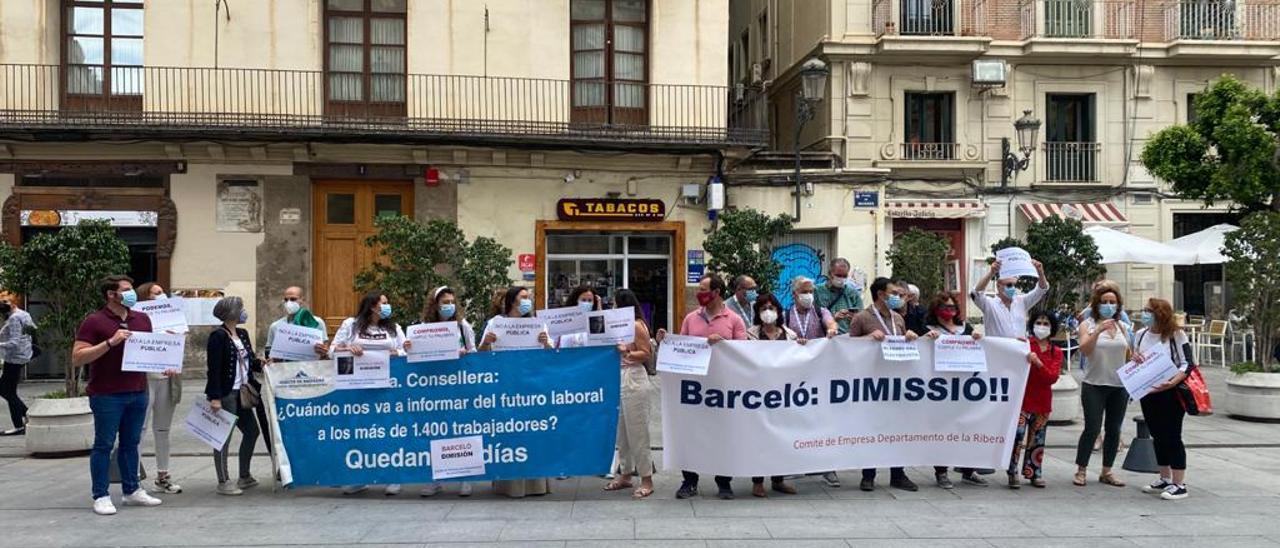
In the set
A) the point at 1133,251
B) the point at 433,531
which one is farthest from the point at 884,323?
the point at 1133,251

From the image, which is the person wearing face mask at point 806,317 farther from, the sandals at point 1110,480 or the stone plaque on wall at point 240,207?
the stone plaque on wall at point 240,207

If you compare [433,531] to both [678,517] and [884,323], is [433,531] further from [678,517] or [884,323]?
[884,323]

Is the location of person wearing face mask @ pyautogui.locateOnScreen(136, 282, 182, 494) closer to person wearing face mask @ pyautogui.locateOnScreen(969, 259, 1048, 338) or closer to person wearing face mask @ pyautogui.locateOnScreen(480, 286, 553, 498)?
person wearing face mask @ pyautogui.locateOnScreen(480, 286, 553, 498)

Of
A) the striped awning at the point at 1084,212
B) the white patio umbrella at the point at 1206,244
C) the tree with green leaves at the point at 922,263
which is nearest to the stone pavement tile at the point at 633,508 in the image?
the tree with green leaves at the point at 922,263

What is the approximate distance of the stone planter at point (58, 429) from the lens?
35.1ft

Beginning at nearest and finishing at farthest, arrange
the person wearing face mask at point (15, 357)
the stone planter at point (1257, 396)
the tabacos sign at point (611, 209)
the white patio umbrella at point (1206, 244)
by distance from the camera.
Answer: the person wearing face mask at point (15, 357)
the stone planter at point (1257, 396)
the tabacos sign at point (611, 209)
the white patio umbrella at point (1206, 244)

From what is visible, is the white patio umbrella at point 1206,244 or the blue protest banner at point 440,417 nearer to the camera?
the blue protest banner at point 440,417

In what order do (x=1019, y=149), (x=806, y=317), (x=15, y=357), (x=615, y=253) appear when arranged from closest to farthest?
1. (x=806, y=317)
2. (x=15, y=357)
3. (x=615, y=253)
4. (x=1019, y=149)

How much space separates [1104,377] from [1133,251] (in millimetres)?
12890

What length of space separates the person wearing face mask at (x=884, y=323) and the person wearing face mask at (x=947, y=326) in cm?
23

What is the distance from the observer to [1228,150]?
16.7 meters

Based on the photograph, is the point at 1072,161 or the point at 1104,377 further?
the point at 1072,161

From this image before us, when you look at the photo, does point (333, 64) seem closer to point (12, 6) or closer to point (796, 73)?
point (12, 6)

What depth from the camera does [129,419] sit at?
813cm
